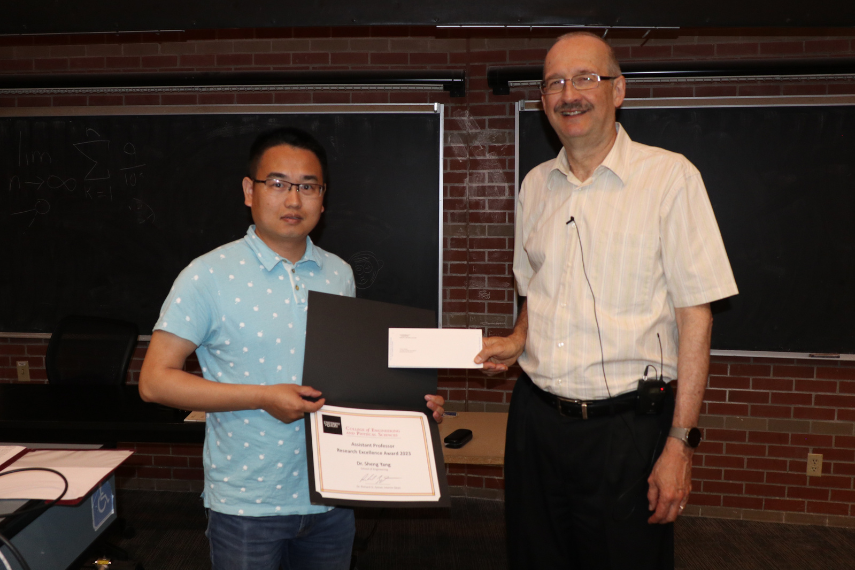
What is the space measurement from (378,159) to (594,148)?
2.04 m

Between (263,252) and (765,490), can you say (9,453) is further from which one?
(765,490)

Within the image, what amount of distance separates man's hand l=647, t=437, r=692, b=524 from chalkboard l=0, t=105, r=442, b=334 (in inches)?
86.6

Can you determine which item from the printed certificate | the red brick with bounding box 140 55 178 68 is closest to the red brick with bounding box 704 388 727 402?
the printed certificate

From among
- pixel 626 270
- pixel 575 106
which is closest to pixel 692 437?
pixel 626 270

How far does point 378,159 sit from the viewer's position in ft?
11.6

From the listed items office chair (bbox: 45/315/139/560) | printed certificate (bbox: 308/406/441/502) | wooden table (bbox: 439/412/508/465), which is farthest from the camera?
office chair (bbox: 45/315/139/560)

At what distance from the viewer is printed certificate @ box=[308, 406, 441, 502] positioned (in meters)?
1.36

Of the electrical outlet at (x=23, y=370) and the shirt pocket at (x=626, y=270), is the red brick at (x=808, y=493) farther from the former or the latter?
the electrical outlet at (x=23, y=370)

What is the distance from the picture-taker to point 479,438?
2.71 m

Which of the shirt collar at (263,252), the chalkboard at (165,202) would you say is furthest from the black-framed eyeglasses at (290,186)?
the chalkboard at (165,202)

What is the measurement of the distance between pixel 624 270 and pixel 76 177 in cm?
348

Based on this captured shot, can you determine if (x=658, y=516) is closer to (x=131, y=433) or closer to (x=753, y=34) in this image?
(x=131, y=433)

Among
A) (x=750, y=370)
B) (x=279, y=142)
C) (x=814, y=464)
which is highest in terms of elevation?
(x=279, y=142)

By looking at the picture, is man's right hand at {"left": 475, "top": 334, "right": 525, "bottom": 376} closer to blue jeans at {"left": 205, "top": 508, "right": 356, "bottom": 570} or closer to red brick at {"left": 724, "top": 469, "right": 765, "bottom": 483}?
blue jeans at {"left": 205, "top": 508, "right": 356, "bottom": 570}
